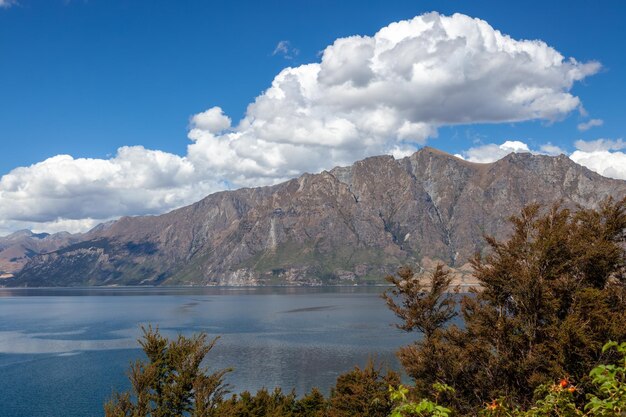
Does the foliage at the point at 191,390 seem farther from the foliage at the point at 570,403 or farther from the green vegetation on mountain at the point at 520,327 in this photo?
the foliage at the point at 570,403

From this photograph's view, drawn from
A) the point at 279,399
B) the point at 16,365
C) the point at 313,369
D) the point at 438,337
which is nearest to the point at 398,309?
the point at 438,337

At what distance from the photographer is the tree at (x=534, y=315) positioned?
97.7ft

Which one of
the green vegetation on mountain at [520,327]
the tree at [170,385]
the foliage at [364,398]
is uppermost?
the green vegetation on mountain at [520,327]

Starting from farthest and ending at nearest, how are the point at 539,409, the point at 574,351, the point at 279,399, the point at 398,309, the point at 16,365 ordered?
the point at 16,365 < the point at 279,399 < the point at 398,309 < the point at 574,351 < the point at 539,409

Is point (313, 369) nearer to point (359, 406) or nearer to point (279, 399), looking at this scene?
point (279, 399)

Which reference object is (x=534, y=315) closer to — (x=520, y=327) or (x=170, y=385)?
(x=520, y=327)

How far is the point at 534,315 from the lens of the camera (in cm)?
3241

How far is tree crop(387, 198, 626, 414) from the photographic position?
29766 mm

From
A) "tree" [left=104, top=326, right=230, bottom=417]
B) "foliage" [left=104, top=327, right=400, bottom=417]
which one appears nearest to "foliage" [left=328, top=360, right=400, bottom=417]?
"foliage" [left=104, top=327, right=400, bottom=417]

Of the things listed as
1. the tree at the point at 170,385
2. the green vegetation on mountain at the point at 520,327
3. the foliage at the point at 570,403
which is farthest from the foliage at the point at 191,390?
the foliage at the point at 570,403

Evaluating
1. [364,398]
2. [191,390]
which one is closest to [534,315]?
[364,398]

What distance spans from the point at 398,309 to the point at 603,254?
1834cm

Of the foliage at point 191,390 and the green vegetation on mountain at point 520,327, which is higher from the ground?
the green vegetation on mountain at point 520,327

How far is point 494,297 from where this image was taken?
120 feet
